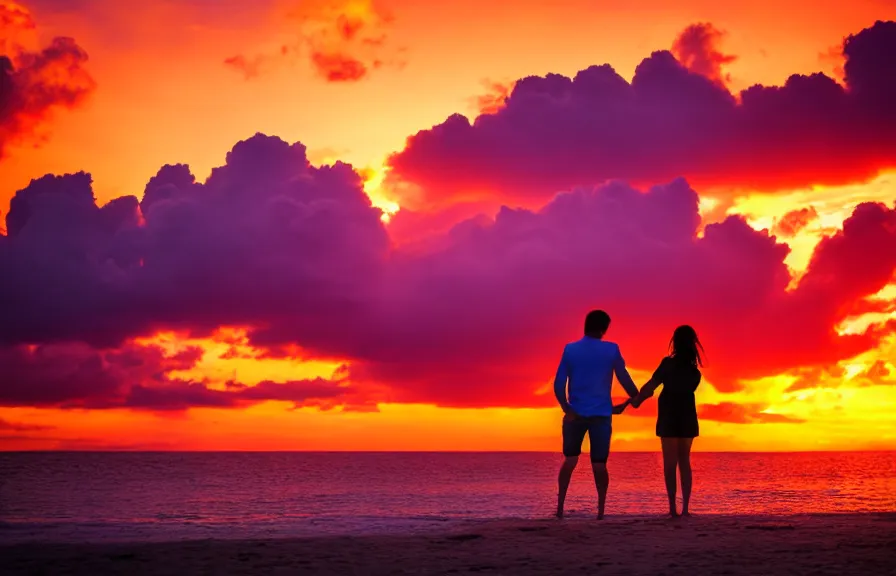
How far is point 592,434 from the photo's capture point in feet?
43.5

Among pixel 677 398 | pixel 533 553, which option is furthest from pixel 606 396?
pixel 533 553

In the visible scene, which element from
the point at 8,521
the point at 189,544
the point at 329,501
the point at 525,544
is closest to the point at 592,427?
the point at 525,544

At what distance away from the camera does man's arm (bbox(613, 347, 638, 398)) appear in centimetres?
1334

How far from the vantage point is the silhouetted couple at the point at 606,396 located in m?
13.2

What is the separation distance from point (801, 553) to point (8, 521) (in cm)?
1955

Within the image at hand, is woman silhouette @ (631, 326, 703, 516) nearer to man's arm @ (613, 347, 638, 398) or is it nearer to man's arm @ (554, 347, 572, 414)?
man's arm @ (613, 347, 638, 398)

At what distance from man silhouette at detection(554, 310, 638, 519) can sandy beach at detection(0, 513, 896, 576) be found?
1.26 meters

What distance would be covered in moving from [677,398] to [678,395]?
51mm

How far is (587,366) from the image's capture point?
1319 cm

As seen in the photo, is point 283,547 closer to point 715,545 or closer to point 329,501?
point 715,545

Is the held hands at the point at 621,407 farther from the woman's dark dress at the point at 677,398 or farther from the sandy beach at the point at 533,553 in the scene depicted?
the sandy beach at the point at 533,553

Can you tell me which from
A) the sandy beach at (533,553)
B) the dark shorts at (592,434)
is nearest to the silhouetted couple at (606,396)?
the dark shorts at (592,434)

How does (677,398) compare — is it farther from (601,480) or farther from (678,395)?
(601,480)

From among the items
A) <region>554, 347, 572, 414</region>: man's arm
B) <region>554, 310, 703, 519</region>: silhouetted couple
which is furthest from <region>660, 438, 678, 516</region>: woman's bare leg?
<region>554, 347, 572, 414</region>: man's arm
